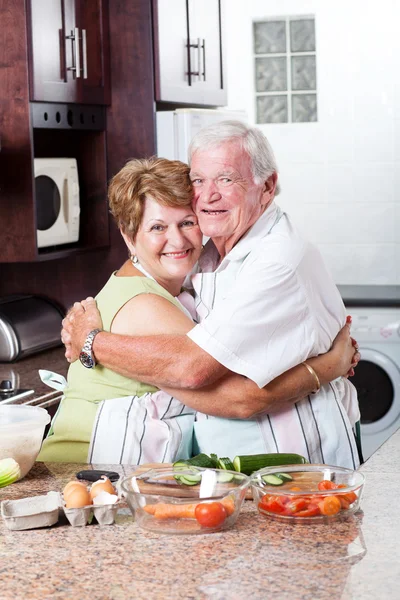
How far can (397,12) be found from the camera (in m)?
4.34

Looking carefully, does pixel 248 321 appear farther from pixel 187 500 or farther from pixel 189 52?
pixel 189 52

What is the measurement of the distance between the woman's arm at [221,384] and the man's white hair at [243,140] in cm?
38

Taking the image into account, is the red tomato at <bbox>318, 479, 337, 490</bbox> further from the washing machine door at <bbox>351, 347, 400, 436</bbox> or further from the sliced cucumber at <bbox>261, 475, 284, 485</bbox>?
the washing machine door at <bbox>351, 347, 400, 436</bbox>

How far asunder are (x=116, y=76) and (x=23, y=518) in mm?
2486

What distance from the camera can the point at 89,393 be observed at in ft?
6.66

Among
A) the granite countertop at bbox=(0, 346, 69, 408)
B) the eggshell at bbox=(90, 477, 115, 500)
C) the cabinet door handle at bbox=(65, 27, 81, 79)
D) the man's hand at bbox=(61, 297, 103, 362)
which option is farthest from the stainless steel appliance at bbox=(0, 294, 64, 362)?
the eggshell at bbox=(90, 477, 115, 500)

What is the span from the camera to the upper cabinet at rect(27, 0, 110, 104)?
3068 mm

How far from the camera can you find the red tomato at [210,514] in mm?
1355

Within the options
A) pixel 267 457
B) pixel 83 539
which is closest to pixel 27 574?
pixel 83 539

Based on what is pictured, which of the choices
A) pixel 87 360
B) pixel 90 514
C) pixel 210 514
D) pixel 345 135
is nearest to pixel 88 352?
pixel 87 360

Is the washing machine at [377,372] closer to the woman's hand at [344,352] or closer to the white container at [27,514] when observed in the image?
the woman's hand at [344,352]

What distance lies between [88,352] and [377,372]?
241 cm

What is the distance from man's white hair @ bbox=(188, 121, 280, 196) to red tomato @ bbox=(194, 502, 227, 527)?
954mm

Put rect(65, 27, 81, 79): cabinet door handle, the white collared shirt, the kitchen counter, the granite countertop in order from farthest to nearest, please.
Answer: rect(65, 27, 81, 79): cabinet door handle, the granite countertop, the white collared shirt, the kitchen counter
